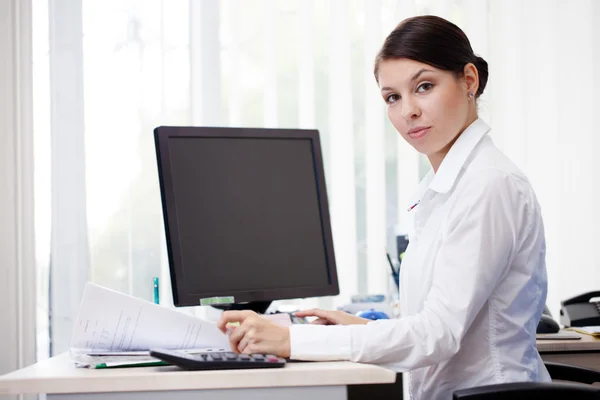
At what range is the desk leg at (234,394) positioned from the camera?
1.12 metres

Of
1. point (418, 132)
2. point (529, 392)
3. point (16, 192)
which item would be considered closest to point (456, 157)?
point (418, 132)

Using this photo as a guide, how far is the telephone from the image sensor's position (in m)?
2.51

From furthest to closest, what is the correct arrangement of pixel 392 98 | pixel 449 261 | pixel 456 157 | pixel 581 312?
1. pixel 581 312
2. pixel 392 98
3. pixel 456 157
4. pixel 449 261

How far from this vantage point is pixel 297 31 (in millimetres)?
3316

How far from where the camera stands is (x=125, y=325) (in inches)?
51.9

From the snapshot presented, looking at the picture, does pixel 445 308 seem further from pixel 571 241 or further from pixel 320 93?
pixel 571 241

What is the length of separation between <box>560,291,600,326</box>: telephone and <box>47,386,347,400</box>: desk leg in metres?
1.65

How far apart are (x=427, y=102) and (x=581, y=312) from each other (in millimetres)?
1319

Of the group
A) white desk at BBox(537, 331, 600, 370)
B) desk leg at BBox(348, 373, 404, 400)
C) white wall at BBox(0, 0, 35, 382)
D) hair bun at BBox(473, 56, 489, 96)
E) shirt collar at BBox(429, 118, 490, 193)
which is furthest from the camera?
white wall at BBox(0, 0, 35, 382)

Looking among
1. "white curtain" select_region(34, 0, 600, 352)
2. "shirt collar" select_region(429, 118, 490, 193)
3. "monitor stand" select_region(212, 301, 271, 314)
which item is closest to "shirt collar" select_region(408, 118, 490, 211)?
"shirt collar" select_region(429, 118, 490, 193)

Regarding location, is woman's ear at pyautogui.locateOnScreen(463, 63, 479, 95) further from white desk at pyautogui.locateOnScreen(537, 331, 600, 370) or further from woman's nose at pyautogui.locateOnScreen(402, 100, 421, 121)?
white desk at pyautogui.locateOnScreen(537, 331, 600, 370)

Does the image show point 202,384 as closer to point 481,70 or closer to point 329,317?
point 329,317

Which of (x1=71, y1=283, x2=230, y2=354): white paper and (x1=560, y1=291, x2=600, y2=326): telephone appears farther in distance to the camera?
(x1=560, y1=291, x2=600, y2=326): telephone

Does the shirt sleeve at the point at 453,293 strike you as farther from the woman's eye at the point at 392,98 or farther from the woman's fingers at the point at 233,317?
the woman's eye at the point at 392,98
